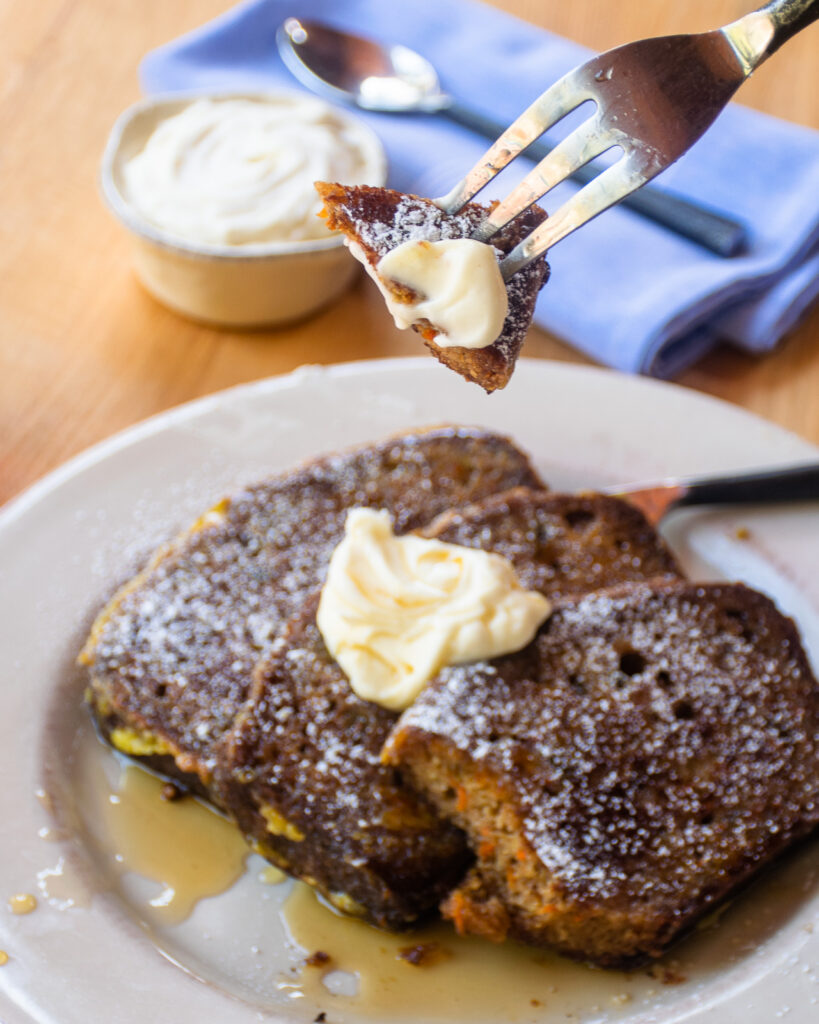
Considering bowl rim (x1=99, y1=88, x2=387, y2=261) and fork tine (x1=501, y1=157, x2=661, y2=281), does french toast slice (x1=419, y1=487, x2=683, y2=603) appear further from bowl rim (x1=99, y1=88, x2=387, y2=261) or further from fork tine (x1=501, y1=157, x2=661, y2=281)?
fork tine (x1=501, y1=157, x2=661, y2=281)

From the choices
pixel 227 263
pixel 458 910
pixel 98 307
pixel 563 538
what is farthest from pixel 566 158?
pixel 98 307

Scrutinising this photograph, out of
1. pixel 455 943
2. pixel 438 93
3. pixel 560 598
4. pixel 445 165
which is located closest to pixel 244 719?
pixel 455 943

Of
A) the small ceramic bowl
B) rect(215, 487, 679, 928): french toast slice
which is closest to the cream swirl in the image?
rect(215, 487, 679, 928): french toast slice

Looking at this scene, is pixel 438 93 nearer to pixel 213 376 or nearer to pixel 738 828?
pixel 213 376

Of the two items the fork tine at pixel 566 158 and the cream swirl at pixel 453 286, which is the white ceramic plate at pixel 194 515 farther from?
the fork tine at pixel 566 158

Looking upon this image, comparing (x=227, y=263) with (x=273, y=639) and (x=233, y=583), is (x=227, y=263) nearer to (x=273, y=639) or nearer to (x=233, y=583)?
(x=233, y=583)
